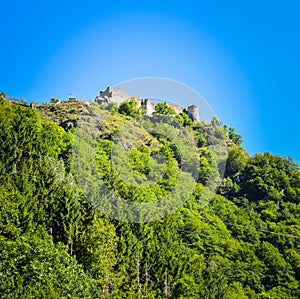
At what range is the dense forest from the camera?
27.0 meters

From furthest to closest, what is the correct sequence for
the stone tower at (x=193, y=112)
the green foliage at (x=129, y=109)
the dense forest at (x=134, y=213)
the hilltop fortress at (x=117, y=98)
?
1. the stone tower at (x=193, y=112)
2. the hilltop fortress at (x=117, y=98)
3. the green foliage at (x=129, y=109)
4. the dense forest at (x=134, y=213)

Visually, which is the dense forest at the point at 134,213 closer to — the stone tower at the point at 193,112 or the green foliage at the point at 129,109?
the green foliage at the point at 129,109

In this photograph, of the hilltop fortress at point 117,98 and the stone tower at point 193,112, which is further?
the stone tower at point 193,112

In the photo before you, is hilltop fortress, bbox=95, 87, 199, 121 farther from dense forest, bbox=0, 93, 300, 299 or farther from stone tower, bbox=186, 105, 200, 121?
stone tower, bbox=186, 105, 200, 121

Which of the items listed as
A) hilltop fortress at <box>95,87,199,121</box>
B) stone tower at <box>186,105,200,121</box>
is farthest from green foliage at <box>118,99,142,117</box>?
stone tower at <box>186,105,200,121</box>

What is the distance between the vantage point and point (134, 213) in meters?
37.8

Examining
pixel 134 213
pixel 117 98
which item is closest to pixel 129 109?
pixel 117 98

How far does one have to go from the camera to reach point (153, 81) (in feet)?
120

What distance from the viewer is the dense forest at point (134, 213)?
2695 centimetres

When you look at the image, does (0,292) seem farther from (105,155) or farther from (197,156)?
(197,156)

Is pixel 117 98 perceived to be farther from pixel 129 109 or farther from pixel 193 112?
pixel 193 112

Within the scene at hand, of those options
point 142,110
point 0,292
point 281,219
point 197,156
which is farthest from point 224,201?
point 0,292

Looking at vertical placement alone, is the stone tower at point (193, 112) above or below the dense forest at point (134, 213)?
above

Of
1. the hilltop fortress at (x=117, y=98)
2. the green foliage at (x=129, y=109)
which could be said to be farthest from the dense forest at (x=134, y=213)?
the hilltop fortress at (x=117, y=98)
